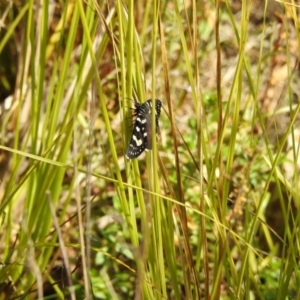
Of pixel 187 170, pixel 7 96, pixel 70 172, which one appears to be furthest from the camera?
pixel 7 96

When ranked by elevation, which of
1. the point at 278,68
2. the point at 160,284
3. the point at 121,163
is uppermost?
the point at 278,68

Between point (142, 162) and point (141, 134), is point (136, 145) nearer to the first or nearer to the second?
point (141, 134)

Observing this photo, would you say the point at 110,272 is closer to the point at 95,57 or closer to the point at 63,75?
the point at 63,75

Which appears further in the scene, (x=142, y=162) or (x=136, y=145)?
(x=142, y=162)

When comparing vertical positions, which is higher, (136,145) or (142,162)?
(136,145)

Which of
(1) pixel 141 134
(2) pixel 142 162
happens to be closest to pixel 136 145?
(1) pixel 141 134

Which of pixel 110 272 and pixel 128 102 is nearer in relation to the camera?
pixel 128 102

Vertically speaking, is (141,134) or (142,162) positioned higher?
(141,134)

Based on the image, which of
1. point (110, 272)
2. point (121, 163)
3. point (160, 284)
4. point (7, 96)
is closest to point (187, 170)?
point (121, 163)
